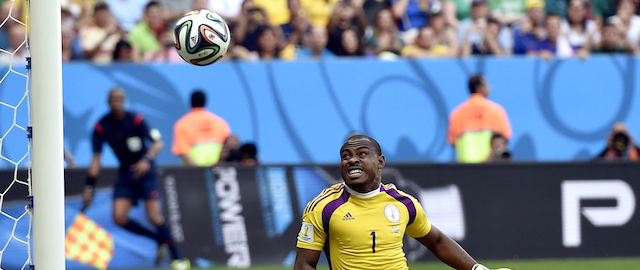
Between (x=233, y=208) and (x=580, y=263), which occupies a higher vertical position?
(x=233, y=208)

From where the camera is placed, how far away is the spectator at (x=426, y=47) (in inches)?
484

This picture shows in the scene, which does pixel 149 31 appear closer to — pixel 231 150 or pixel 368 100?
pixel 231 150

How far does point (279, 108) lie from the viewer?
11461 millimetres

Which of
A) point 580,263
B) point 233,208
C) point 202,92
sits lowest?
point 580,263

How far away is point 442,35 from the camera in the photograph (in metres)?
12.6

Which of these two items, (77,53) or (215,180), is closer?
(215,180)

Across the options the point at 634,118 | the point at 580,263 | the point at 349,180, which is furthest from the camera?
the point at 634,118

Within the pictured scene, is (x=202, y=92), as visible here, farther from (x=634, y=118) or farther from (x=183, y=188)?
(x=634, y=118)

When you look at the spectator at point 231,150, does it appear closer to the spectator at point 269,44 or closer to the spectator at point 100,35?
the spectator at point 269,44

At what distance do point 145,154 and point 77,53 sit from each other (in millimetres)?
2634

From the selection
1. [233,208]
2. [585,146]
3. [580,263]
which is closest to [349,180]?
[233,208]

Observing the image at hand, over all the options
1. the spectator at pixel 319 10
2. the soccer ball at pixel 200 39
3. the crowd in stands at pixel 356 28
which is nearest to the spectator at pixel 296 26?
the crowd in stands at pixel 356 28

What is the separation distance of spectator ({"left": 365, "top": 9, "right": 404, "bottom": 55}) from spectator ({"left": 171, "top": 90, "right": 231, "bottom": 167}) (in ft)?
8.70

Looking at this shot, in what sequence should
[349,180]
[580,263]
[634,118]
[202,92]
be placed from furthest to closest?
[634,118] → [202,92] → [580,263] → [349,180]
